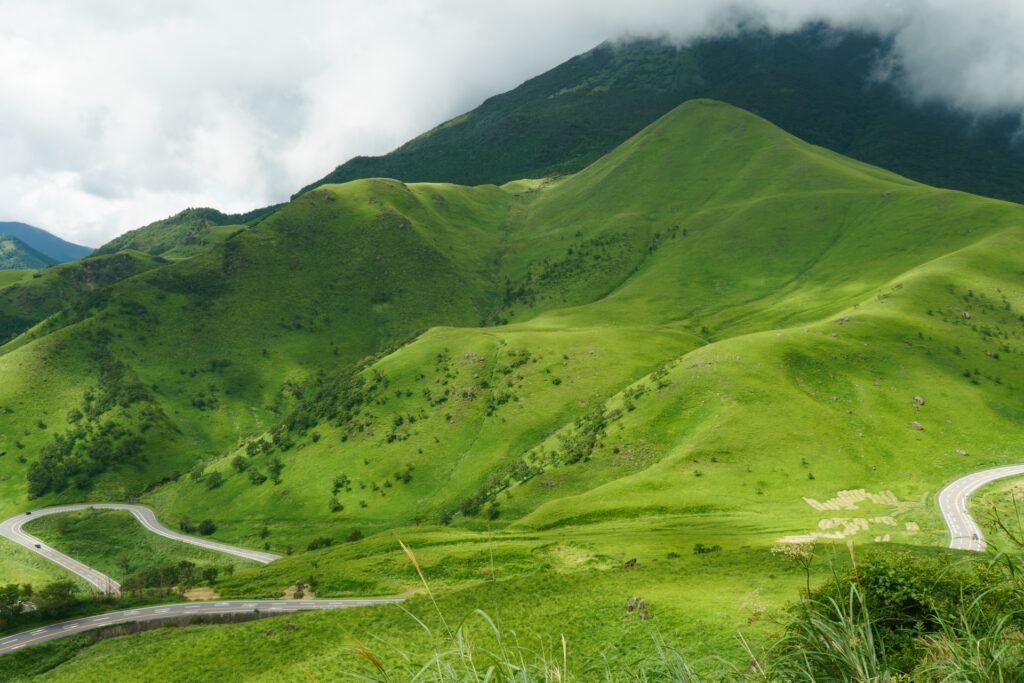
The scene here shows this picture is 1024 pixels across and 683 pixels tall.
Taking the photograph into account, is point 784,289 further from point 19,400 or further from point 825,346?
point 19,400

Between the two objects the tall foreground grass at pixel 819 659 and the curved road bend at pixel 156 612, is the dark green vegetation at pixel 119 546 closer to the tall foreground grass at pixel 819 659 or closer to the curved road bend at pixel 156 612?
the curved road bend at pixel 156 612

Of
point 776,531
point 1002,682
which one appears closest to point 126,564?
point 776,531

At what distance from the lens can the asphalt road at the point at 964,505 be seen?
49.1m

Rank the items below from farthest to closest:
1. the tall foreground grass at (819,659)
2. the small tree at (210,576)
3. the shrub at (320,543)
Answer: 1. the shrub at (320,543)
2. the small tree at (210,576)
3. the tall foreground grass at (819,659)

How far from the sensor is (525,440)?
388 feet

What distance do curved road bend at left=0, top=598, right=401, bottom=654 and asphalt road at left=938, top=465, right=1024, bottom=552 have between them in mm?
60549

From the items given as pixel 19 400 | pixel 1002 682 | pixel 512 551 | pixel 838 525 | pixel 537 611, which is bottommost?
pixel 838 525

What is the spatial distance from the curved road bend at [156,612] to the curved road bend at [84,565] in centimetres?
4083

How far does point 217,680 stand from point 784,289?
207134 mm

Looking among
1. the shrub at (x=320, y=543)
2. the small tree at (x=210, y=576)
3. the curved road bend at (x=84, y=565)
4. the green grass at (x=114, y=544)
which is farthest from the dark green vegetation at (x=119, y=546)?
the small tree at (x=210, y=576)

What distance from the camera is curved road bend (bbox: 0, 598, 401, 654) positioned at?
199 feet

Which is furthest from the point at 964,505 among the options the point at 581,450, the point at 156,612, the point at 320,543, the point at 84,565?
the point at 84,565

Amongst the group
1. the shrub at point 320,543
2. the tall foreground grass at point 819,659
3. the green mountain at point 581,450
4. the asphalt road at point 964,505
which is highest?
the tall foreground grass at point 819,659

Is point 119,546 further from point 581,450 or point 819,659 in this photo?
point 819,659
